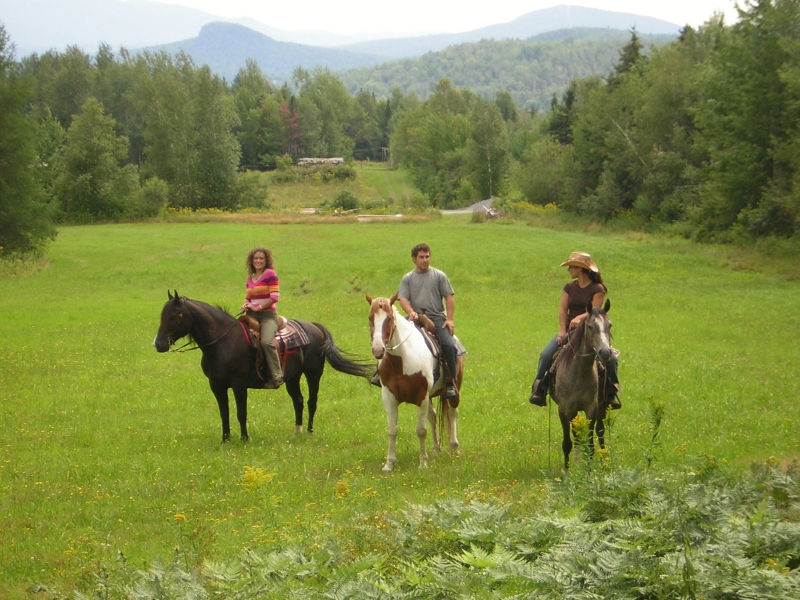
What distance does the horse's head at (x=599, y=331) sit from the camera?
27.8ft

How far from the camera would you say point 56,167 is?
212ft

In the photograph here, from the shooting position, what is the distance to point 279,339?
1255 centimetres

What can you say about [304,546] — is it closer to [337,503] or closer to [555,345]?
[337,503]

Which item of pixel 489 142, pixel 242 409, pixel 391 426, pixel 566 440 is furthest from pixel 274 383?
pixel 489 142

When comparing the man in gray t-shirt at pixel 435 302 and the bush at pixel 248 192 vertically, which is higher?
the bush at pixel 248 192

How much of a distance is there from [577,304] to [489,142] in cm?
8012

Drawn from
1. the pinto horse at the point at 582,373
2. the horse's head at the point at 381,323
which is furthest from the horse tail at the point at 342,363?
the pinto horse at the point at 582,373

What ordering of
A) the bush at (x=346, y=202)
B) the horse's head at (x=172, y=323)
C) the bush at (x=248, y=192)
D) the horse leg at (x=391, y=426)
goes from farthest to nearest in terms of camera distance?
the bush at (x=346, y=202) → the bush at (x=248, y=192) → the horse's head at (x=172, y=323) → the horse leg at (x=391, y=426)

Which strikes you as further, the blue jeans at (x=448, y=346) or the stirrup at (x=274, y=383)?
the stirrup at (x=274, y=383)

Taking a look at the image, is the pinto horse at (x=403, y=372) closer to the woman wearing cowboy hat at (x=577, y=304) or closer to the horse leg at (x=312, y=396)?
the woman wearing cowboy hat at (x=577, y=304)

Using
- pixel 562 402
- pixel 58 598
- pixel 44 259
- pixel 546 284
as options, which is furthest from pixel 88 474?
pixel 44 259

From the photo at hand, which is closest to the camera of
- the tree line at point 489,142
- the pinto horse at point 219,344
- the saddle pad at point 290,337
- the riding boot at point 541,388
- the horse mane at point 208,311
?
the riding boot at point 541,388

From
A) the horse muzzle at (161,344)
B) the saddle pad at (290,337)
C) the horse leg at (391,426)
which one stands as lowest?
the horse leg at (391,426)

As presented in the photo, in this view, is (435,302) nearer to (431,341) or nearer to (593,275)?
(431,341)
